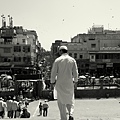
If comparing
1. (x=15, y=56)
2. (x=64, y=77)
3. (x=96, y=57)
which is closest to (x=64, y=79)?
(x=64, y=77)

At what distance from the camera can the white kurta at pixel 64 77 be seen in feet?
25.9

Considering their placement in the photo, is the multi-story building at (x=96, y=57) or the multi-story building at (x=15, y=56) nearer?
the multi-story building at (x=15, y=56)

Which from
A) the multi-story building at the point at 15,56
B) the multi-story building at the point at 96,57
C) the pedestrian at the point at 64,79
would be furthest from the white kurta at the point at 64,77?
the multi-story building at the point at 96,57

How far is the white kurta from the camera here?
7.89 metres

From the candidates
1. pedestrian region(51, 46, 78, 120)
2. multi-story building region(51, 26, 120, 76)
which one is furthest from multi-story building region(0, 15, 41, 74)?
pedestrian region(51, 46, 78, 120)

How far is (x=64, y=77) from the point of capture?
7.88 m

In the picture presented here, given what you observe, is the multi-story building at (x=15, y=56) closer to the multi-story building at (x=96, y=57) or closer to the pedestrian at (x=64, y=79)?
the multi-story building at (x=96, y=57)

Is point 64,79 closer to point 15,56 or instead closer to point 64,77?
point 64,77

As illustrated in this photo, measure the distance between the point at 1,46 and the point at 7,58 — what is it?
105 inches

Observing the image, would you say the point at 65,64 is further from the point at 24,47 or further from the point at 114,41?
the point at 114,41

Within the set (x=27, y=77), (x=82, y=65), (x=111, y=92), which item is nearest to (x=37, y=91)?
(x=27, y=77)

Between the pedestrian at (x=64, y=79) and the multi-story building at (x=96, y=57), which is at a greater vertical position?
the multi-story building at (x=96, y=57)

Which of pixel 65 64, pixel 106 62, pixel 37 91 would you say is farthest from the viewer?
pixel 106 62

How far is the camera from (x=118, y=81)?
44750 millimetres
